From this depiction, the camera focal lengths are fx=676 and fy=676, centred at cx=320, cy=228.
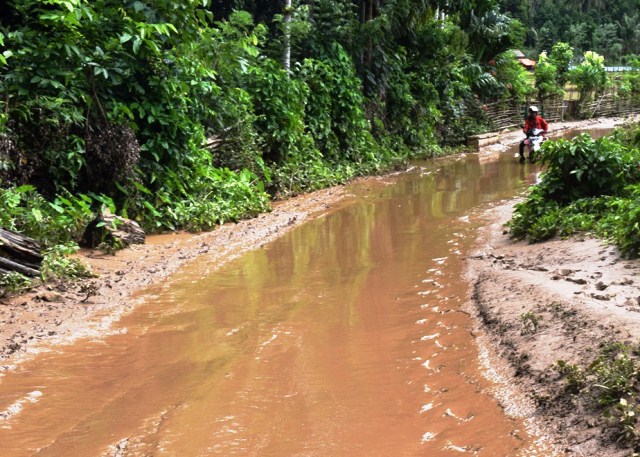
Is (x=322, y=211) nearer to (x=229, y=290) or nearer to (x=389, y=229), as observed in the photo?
(x=389, y=229)

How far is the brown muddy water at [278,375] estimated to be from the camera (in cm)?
356

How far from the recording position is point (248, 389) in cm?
426

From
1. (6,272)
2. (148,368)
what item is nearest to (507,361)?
(148,368)

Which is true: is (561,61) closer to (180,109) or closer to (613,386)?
(180,109)

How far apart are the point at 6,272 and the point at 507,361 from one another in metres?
4.28

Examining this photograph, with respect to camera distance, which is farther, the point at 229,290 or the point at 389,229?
the point at 389,229

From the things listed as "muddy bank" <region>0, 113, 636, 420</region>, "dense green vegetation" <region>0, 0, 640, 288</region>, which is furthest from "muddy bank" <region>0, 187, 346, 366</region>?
"dense green vegetation" <region>0, 0, 640, 288</region>

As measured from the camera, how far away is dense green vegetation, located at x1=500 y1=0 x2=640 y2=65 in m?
56.0

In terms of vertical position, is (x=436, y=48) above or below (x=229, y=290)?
above

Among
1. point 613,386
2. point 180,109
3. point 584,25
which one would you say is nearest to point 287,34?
point 180,109

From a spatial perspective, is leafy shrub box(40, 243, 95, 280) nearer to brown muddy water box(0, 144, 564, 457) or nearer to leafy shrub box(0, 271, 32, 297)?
leafy shrub box(0, 271, 32, 297)

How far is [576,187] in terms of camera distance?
8.45m

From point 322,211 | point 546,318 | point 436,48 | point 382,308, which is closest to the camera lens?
point 546,318

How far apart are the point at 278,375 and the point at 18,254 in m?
3.07
